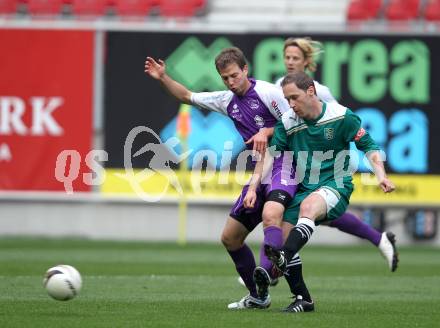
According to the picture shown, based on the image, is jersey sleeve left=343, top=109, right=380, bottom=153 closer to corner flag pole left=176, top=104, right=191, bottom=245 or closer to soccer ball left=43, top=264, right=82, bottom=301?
soccer ball left=43, top=264, right=82, bottom=301

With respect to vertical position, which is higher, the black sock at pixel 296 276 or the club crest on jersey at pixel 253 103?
the club crest on jersey at pixel 253 103

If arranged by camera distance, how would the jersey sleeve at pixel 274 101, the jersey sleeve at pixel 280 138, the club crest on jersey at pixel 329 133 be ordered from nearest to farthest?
the club crest on jersey at pixel 329 133 < the jersey sleeve at pixel 280 138 < the jersey sleeve at pixel 274 101

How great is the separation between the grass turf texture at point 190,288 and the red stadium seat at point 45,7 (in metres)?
4.91

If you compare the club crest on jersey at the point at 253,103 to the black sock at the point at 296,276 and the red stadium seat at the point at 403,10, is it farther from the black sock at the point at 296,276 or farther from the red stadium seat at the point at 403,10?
the red stadium seat at the point at 403,10

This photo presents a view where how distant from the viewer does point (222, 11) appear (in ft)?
72.8

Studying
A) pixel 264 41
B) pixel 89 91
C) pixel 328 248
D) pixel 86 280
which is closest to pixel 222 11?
pixel 264 41

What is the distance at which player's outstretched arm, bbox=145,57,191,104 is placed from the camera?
404 inches

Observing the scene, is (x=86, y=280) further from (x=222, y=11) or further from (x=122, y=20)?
(x=222, y=11)

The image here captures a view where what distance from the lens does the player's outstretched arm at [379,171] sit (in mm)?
9250

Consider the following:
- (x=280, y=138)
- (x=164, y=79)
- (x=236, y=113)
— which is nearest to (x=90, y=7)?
(x=164, y=79)

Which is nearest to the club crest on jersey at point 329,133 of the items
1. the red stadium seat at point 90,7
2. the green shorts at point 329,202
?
the green shorts at point 329,202

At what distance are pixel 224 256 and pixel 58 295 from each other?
28.3ft

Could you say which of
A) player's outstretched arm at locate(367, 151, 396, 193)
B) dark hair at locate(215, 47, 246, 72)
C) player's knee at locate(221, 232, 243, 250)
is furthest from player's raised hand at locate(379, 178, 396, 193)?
dark hair at locate(215, 47, 246, 72)

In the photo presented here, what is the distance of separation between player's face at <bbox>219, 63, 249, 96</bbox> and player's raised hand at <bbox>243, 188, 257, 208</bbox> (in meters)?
1.00
